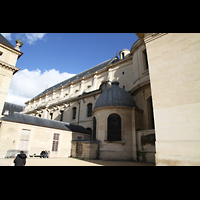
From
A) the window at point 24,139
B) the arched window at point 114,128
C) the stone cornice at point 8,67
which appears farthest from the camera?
the stone cornice at point 8,67

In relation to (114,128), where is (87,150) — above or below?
below

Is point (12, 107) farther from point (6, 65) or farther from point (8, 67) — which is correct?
point (6, 65)

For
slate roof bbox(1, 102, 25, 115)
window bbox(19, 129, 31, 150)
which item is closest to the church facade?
window bbox(19, 129, 31, 150)

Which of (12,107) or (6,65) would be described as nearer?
(6,65)

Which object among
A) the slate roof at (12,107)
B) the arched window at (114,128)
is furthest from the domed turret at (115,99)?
the slate roof at (12,107)

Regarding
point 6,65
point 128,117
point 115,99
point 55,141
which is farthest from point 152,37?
point 6,65

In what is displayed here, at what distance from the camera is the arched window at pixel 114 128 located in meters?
13.6

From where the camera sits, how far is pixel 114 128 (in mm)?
13883

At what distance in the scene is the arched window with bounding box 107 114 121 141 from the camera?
44.7ft

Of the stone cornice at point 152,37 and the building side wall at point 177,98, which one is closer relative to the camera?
the building side wall at point 177,98

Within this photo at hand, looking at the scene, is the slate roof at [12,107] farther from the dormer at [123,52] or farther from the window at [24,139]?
the dormer at [123,52]
